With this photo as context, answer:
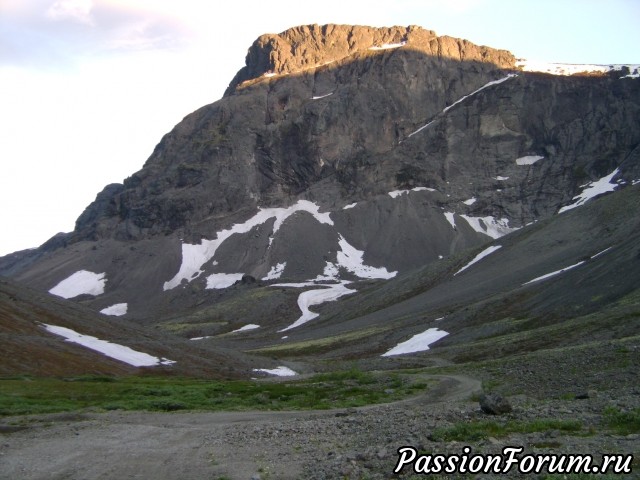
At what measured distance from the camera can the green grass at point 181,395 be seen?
3706 cm

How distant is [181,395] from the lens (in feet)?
139

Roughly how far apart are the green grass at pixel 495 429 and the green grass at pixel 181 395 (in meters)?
18.2

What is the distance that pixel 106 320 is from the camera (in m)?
85.2

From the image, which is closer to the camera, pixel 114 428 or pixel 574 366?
pixel 114 428

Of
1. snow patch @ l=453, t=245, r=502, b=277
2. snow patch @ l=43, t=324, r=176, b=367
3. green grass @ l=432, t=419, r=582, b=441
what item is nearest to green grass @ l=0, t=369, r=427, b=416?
snow patch @ l=43, t=324, r=176, b=367

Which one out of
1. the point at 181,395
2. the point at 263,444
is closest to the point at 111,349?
the point at 181,395

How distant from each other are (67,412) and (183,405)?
6.56m

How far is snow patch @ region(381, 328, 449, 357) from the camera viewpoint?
87731 mm

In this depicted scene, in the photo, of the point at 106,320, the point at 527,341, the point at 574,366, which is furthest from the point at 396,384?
the point at 106,320

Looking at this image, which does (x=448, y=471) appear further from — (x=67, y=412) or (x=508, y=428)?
(x=67, y=412)

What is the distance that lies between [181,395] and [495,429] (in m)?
26.8

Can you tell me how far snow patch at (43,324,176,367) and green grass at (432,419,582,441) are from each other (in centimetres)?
4916

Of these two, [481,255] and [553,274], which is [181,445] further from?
[481,255]

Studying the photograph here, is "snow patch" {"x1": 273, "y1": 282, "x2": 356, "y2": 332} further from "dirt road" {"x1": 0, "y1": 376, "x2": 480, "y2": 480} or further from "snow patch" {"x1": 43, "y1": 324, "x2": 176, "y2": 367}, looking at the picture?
"dirt road" {"x1": 0, "y1": 376, "x2": 480, "y2": 480}
